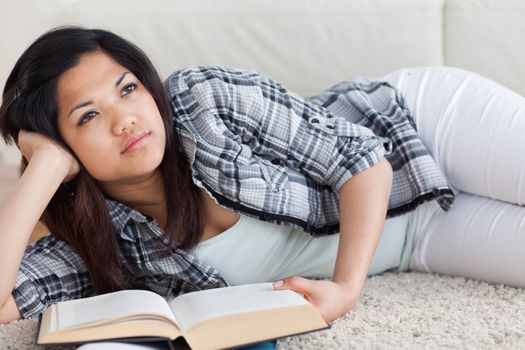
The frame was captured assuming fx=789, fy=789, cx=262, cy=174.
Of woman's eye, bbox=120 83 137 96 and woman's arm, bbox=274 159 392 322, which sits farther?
woman's eye, bbox=120 83 137 96

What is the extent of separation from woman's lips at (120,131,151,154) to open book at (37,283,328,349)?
30cm

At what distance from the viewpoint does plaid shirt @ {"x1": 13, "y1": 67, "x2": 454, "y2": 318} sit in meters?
1.38

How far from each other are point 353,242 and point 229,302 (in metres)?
0.30

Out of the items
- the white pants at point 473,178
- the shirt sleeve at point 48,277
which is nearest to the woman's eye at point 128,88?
the shirt sleeve at point 48,277

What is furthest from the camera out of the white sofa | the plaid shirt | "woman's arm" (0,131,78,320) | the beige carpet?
the white sofa

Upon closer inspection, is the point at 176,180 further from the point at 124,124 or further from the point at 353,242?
the point at 353,242

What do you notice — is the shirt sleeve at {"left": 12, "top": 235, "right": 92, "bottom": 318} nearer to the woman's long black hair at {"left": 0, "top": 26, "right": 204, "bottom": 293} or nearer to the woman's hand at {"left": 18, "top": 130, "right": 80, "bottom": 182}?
the woman's long black hair at {"left": 0, "top": 26, "right": 204, "bottom": 293}

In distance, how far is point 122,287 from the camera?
1436 mm

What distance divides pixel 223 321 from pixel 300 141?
1.56 feet

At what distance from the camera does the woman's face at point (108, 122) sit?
1.31 meters

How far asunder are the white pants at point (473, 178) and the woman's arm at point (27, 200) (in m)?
0.70

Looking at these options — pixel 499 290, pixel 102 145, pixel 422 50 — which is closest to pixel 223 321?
pixel 102 145

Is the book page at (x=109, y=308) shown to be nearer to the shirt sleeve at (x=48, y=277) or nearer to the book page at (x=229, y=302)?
the book page at (x=229, y=302)

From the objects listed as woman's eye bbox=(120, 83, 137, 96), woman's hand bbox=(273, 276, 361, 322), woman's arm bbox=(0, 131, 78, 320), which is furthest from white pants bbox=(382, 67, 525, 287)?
woman's arm bbox=(0, 131, 78, 320)
